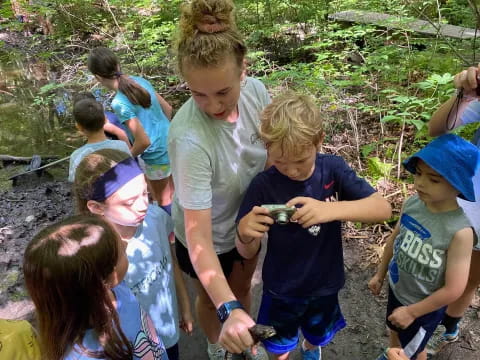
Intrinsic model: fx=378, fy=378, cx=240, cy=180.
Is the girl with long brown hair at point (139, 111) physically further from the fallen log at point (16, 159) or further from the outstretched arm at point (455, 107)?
the fallen log at point (16, 159)

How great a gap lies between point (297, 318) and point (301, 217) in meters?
0.80

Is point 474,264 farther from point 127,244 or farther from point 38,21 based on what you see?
point 38,21

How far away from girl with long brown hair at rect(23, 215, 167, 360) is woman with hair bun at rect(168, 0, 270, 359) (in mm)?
393

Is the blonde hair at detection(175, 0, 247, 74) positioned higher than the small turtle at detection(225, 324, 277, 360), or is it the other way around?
the blonde hair at detection(175, 0, 247, 74)

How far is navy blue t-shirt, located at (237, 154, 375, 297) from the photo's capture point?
1889 millimetres

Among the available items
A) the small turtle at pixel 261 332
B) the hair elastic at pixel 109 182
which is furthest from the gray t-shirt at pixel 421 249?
the hair elastic at pixel 109 182

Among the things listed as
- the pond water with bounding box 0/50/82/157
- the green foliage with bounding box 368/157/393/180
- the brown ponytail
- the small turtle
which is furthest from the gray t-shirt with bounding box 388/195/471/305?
the pond water with bounding box 0/50/82/157

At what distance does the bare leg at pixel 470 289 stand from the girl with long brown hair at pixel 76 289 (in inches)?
81.4

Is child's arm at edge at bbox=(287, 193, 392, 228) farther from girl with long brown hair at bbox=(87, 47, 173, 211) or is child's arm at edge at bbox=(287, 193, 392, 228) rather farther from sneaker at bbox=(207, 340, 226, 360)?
girl with long brown hair at bbox=(87, 47, 173, 211)

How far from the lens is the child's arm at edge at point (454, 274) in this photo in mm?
1823

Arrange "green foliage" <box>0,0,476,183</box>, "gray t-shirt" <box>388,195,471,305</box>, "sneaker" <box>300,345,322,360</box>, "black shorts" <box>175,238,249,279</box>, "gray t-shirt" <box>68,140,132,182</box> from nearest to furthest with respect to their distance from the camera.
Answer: "gray t-shirt" <box>388,195,471,305</box> → "black shorts" <box>175,238,249,279</box> → "sneaker" <box>300,345,322,360</box> → "gray t-shirt" <box>68,140,132,182</box> → "green foliage" <box>0,0,476,183</box>

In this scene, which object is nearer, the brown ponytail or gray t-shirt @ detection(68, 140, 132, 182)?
gray t-shirt @ detection(68, 140, 132, 182)

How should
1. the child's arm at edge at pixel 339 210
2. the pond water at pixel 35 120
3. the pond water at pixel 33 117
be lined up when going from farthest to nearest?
the pond water at pixel 33 117 → the pond water at pixel 35 120 → the child's arm at edge at pixel 339 210

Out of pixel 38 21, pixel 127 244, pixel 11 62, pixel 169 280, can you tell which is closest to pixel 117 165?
pixel 127 244
